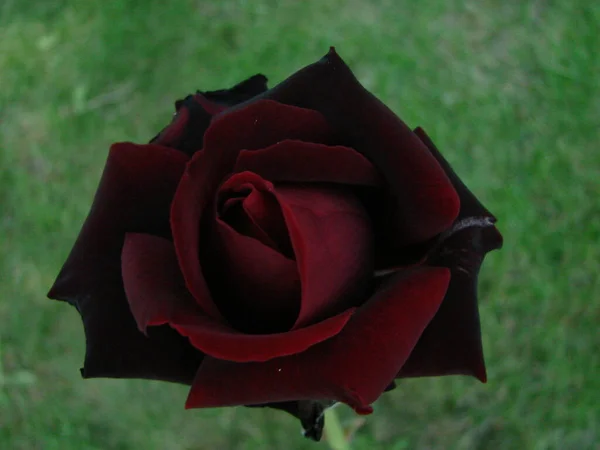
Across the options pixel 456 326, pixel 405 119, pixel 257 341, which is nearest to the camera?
pixel 257 341

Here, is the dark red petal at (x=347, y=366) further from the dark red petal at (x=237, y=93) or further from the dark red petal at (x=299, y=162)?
the dark red petal at (x=237, y=93)

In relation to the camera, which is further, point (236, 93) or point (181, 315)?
point (236, 93)

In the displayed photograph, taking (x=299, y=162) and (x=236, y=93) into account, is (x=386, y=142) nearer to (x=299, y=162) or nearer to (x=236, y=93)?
(x=299, y=162)

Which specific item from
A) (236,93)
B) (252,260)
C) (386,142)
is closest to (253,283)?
(252,260)

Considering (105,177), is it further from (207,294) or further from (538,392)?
(538,392)

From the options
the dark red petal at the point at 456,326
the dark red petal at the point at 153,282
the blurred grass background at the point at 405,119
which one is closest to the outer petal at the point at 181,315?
the dark red petal at the point at 153,282

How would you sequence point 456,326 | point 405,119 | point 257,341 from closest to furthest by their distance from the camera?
1. point 257,341
2. point 456,326
3. point 405,119

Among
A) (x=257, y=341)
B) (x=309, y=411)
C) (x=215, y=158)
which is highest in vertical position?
(x=215, y=158)

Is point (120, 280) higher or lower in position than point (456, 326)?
higher
